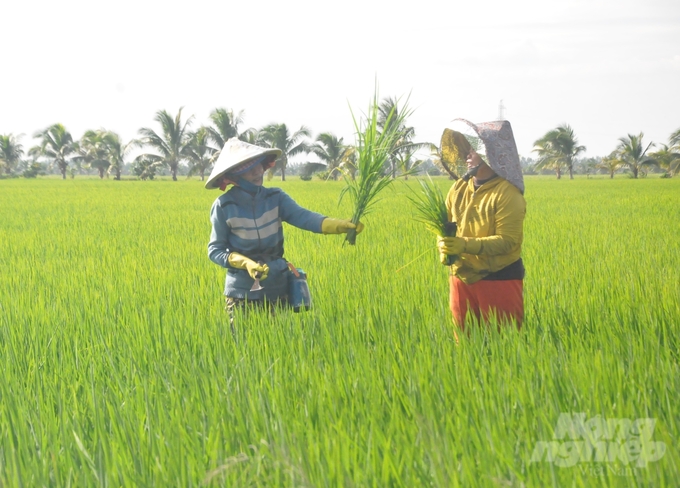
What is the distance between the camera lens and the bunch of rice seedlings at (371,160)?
8.66ft

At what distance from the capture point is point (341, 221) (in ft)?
8.86

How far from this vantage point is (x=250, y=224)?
277 centimetres

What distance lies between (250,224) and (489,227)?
941 millimetres

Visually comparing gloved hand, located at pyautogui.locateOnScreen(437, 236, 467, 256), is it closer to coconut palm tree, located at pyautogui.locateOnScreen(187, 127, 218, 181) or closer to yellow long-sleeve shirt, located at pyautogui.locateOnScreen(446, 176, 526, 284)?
yellow long-sleeve shirt, located at pyautogui.locateOnScreen(446, 176, 526, 284)

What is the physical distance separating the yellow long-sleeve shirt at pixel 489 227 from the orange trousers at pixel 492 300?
7cm

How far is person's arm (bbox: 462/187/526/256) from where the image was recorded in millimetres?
2553

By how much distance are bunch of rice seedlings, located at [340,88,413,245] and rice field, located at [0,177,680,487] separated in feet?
1.43

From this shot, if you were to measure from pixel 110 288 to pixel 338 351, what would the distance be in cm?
212

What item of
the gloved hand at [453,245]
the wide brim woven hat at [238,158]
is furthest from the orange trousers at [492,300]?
the wide brim woven hat at [238,158]

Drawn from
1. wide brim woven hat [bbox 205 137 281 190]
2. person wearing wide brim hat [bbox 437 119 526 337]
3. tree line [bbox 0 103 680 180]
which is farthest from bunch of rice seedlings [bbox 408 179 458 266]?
tree line [bbox 0 103 680 180]

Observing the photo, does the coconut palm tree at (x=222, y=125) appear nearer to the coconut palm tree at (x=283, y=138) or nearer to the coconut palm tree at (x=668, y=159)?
the coconut palm tree at (x=283, y=138)

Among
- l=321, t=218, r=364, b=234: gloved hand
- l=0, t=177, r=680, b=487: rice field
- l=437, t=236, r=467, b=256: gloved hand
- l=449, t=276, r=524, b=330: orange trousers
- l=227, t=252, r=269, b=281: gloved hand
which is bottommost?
l=0, t=177, r=680, b=487: rice field

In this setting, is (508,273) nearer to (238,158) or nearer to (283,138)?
(238,158)

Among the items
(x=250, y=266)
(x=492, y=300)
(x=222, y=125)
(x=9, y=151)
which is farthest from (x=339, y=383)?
(x=9, y=151)
